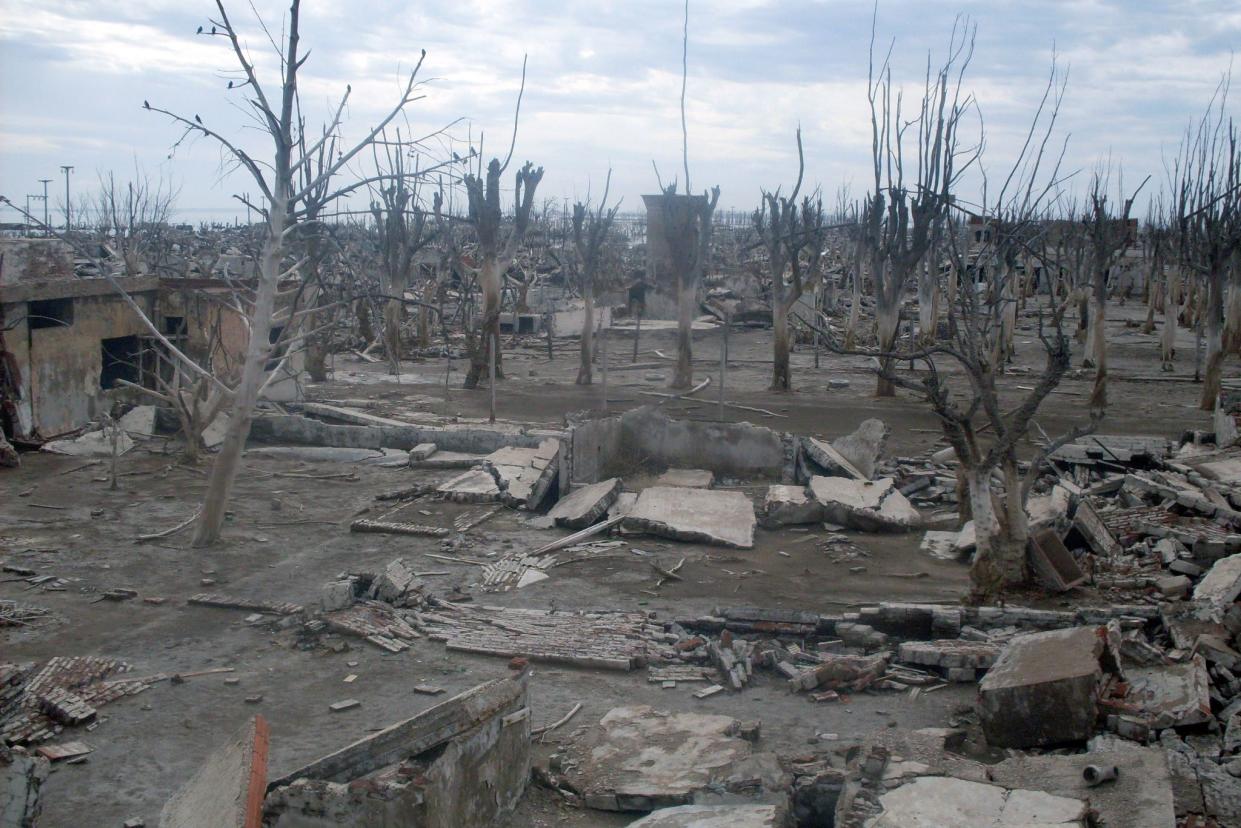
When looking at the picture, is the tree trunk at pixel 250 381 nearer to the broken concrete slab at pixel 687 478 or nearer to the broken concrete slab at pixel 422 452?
the broken concrete slab at pixel 422 452

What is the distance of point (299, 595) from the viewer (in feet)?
30.1

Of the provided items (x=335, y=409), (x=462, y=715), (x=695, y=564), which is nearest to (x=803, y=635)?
(x=695, y=564)

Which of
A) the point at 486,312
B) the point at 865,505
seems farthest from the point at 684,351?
the point at 865,505

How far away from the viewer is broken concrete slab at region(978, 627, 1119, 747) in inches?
231

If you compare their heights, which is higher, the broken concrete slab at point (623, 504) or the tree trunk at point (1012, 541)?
the tree trunk at point (1012, 541)

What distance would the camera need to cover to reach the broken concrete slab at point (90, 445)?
1483cm

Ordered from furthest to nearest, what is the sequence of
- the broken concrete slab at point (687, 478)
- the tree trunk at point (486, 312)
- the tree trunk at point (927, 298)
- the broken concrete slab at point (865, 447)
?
the tree trunk at point (927, 298) → the tree trunk at point (486, 312) → the broken concrete slab at point (865, 447) → the broken concrete slab at point (687, 478)

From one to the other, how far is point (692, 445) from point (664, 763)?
8268 mm

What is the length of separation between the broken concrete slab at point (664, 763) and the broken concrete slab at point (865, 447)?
7.52 metres

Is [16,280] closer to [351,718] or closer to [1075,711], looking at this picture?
[351,718]

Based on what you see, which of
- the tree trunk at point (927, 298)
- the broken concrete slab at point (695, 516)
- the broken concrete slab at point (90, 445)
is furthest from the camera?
the tree trunk at point (927, 298)

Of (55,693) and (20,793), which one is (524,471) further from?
(20,793)

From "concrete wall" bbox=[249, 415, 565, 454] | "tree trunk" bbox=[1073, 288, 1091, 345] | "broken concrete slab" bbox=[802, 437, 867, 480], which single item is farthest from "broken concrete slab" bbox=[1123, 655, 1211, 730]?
"tree trunk" bbox=[1073, 288, 1091, 345]

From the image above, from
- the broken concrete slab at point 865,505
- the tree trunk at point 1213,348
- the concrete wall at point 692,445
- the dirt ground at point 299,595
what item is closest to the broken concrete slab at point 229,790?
the dirt ground at point 299,595
